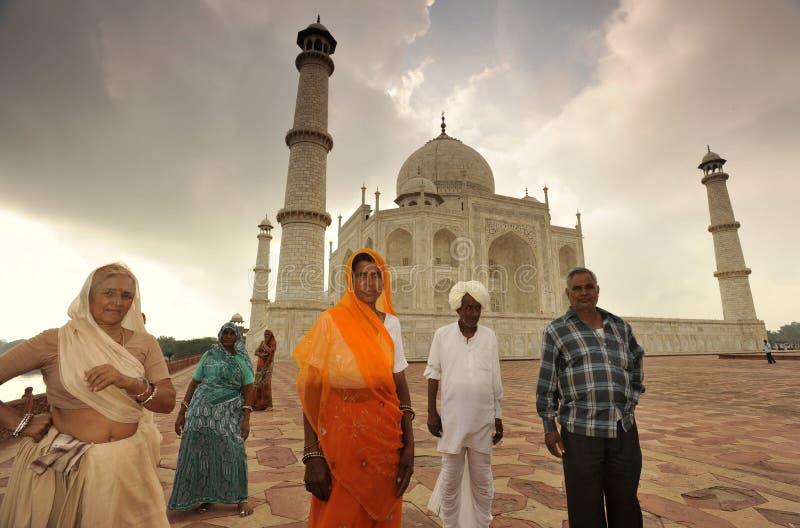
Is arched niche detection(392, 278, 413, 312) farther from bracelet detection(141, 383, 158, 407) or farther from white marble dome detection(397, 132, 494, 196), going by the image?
bracelet detection(141, 383, 158, 407)

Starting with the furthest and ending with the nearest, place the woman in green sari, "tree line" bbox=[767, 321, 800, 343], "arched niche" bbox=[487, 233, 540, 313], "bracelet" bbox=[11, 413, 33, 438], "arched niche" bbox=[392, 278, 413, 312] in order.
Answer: "tree line" bbox=[767, 321, 800, 343] → "arched niche" bbox=[487, 233, 540, 313] → "arched niche" bbox=[392, 278, 413, 312] → the woman in green sari → "bracelet" bbox=[11, 413, 33, 438]

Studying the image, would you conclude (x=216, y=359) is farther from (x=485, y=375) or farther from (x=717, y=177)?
(x=717, y=177)

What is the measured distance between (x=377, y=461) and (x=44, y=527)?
3.45ft

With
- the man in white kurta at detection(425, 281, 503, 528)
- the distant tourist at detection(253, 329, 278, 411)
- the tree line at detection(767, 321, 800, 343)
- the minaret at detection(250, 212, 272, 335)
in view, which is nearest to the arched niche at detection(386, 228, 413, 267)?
the minaret at detection(250, 212, 272, 335)

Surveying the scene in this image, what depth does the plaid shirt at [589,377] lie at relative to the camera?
1.63m

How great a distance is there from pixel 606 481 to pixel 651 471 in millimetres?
1630

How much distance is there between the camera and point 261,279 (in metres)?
25.5

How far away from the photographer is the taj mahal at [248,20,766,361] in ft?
40.5

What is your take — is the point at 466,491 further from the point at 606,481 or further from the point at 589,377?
the point at 589,377

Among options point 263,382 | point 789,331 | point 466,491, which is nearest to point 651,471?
point 466,491

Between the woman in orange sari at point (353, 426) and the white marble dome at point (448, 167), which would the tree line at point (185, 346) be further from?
the woman in orange sari at point (353, 426)

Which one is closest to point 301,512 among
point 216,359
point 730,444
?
point 216,359

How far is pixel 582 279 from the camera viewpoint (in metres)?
1.80

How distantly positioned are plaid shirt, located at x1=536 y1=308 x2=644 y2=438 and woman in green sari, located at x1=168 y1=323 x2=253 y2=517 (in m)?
1.89
